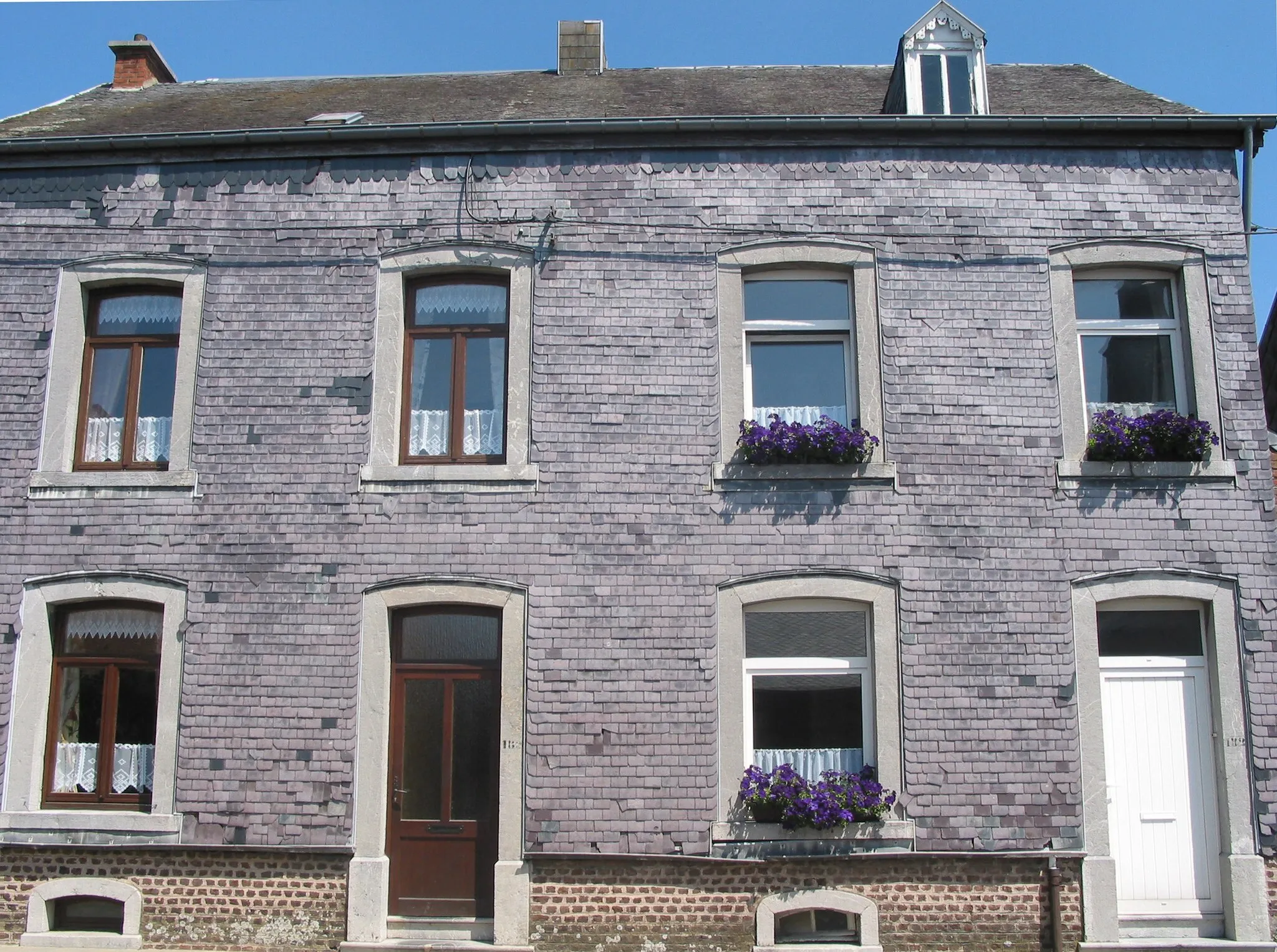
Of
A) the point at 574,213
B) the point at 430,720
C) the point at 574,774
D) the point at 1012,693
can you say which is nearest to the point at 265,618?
the point at 430,720

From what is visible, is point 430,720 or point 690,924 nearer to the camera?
point 690,924

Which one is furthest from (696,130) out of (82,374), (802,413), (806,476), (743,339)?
(82,374)

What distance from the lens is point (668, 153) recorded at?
373 inches

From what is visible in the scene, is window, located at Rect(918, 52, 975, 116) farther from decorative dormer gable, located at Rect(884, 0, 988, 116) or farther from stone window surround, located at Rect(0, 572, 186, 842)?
stone window surround, located at Rect(0, 572, 186, 842)

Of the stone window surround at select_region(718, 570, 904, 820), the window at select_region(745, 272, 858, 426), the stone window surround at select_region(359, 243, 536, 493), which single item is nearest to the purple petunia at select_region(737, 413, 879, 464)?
the window at select_region(745, 272, 858, 426)

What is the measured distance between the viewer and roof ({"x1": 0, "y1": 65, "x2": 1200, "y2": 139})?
32.9 ft

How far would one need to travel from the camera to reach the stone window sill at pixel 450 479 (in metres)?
8.84

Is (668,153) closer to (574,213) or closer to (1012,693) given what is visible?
(574,213)

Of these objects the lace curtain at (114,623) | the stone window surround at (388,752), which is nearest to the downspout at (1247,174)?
the stone window surround at (388,752)

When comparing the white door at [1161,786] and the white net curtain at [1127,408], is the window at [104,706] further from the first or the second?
the white net curtain at [1127,408]

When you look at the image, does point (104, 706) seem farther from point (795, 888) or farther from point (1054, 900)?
point (1054, 900)

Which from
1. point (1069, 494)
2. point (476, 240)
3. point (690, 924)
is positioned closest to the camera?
point (690, 924)

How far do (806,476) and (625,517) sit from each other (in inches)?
59.2

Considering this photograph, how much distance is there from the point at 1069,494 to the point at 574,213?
4.76m
